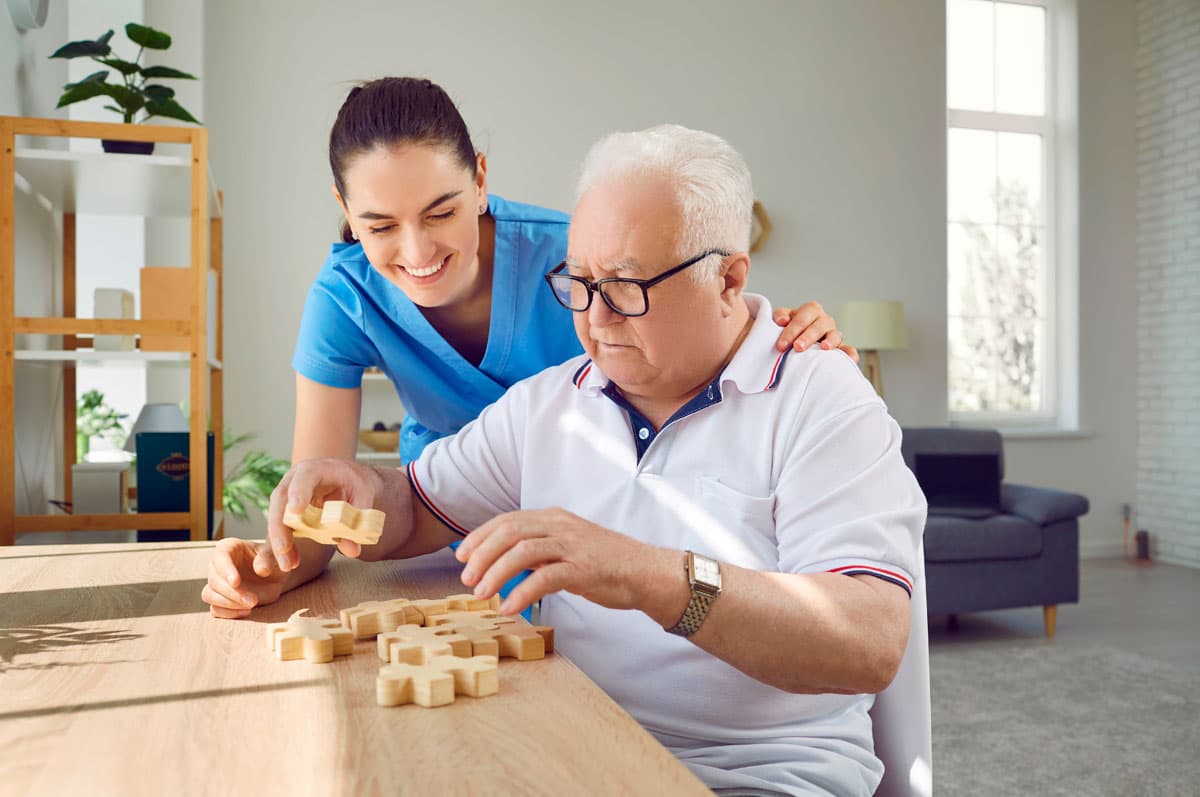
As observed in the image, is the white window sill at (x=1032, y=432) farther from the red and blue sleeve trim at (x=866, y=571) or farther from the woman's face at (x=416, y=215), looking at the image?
the red and blue sleeve trim at (x=866, y=571)

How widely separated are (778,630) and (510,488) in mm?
702

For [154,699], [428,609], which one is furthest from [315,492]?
[154,699]

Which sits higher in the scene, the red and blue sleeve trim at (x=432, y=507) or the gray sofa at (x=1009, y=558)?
the red and blue sleeve trim at (x=432, y=507)

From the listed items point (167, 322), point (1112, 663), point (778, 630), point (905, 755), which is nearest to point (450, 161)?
point (778, 630)

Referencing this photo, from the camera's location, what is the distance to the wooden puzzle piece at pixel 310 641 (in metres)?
1.07

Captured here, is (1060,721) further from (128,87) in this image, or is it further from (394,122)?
(128,87)

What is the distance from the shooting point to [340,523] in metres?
1.14

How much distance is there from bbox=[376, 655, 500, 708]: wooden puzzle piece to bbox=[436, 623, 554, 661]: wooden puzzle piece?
94mm

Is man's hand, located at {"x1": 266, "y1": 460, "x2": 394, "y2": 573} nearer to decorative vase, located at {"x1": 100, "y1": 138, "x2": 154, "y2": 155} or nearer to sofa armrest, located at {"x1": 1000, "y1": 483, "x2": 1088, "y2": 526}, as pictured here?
decorative vase, located at {"x1": 100, "y1": 138, "x2": 154, "y2": 155}

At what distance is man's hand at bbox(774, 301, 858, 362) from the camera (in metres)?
1.46

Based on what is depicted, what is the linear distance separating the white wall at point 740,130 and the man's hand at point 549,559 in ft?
16.3

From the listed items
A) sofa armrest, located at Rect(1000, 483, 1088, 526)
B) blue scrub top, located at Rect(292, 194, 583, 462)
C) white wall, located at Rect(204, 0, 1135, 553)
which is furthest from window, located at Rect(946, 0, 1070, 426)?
blue scrub top, located at Rect(292, 194, 583, 462)

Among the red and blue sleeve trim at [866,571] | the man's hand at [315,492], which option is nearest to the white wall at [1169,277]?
the red and blue sleeve trim at [866,571]

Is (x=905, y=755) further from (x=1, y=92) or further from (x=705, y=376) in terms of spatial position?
(x=1, y=92)
